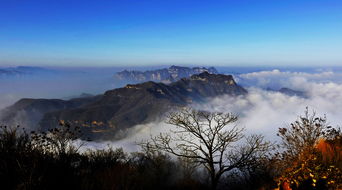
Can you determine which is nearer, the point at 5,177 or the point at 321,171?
the point at 321,171

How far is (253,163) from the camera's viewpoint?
1973 centimetres

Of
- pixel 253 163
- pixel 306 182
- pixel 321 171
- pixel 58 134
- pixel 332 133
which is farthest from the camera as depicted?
pixel 58 134

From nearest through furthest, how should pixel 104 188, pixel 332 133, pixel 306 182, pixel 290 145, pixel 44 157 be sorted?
pixel 306 182
pixel 104 188
pixel 44 157
pixel 332 133
pixel 290 145

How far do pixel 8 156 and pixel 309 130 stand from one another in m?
17.4

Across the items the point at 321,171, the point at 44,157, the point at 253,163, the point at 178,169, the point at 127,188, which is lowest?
the point at 178,169

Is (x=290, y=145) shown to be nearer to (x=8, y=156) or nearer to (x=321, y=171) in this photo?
(x=321, y=171)

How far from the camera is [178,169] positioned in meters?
42.7

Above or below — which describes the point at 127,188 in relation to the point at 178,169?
above

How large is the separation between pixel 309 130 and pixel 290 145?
1738 mm

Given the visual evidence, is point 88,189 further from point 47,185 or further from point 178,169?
point 178,169

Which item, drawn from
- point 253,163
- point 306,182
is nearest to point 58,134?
point 253,163

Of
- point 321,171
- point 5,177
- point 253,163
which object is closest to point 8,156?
point 5,177

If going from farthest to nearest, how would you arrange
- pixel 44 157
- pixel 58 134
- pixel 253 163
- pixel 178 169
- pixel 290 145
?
pixel 178 169
pixel 58 134
pixel 253 163
pixel 290 145
pixel 44 157

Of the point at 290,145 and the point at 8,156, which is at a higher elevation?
the point at 8,156
